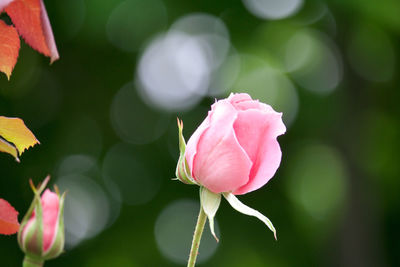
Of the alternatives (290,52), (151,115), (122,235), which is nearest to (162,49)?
(151,115)

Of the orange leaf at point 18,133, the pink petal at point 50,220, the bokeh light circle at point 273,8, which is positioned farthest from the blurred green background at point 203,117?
the orange leaf at point 18,133

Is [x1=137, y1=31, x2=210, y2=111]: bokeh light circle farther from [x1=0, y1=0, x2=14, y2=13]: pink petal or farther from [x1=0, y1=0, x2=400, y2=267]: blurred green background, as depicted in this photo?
[x1=0, y1=0, x2=14, y2=13]: pink petal

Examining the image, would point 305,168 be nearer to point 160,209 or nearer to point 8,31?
point 160,209

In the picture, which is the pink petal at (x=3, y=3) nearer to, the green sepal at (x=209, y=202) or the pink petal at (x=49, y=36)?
the pink petal at (x=49, y=36)

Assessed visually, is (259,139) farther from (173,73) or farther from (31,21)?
(173,73)

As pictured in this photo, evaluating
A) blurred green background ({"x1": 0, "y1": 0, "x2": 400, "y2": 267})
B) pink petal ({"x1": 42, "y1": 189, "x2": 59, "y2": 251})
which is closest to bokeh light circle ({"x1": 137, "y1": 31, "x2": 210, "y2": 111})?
blurred green background ({"x1": 0, "y1": 0, "x2": 400, "y2": 267})

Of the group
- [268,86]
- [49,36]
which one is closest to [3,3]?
[49,36]
